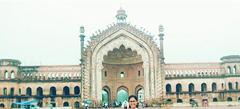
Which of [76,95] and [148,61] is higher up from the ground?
[148,61]

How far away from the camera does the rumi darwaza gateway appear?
212 feet

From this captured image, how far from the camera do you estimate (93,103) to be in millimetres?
62875

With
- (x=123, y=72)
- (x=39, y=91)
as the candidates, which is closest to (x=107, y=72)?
(x=123, y=72)

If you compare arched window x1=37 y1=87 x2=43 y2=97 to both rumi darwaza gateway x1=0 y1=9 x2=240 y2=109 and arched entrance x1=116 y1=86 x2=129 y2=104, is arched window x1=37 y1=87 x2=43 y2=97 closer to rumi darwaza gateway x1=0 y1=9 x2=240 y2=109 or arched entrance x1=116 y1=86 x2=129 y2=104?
rumi darwaza gateway x1=0 y1=9 x2=240 y2=109

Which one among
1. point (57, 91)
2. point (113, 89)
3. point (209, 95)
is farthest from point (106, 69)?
point (209, 95)

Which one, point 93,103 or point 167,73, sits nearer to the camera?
point 93,103

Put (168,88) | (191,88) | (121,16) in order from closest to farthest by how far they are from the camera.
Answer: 1. (168,88)
2. (191,88)
3. (121,16)

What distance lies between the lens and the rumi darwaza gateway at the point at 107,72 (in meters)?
64.5

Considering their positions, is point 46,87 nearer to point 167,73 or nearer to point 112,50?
point 112,50

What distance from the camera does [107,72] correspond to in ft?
224

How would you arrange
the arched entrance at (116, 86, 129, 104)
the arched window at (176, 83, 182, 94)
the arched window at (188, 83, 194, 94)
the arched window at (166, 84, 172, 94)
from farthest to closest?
the arched entrance at (116, 86, 129, 104)
the arched window at (188, 83, 194, 94)
the arched window at (176, 83, 182, 94)
the arched window at (166, 84, 172, 94)

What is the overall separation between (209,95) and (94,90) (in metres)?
18.0

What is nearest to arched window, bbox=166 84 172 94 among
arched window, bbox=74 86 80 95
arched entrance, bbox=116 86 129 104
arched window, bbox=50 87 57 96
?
arched entrance, bbox=116 86 129 104

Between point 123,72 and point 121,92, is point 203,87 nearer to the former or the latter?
point 123,72
